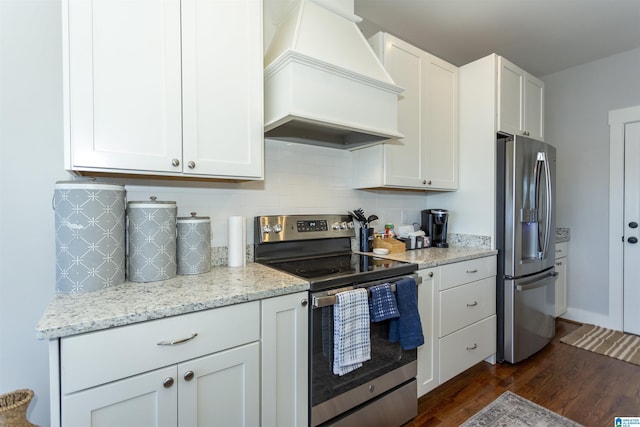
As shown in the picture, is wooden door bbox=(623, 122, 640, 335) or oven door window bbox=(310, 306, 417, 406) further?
wooden door bbox=(623, 122, 640, 335)

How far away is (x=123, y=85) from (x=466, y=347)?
2.56 metres

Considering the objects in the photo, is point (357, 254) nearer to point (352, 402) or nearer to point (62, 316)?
point (352, 402)

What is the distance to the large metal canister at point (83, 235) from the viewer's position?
1.19m

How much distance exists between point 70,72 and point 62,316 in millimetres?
879

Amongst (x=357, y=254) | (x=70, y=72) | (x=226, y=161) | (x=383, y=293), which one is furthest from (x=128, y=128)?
(x=357, y=254)

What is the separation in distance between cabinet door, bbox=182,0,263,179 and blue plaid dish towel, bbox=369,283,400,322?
2.78ft

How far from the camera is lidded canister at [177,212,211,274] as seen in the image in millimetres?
1509

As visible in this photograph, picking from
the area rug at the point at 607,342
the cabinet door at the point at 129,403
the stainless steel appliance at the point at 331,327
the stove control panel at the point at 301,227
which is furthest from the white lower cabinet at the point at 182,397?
the area rug at the point at 607,342

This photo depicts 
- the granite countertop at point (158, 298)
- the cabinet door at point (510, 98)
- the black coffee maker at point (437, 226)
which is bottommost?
the granite countertop at point (158, 298)

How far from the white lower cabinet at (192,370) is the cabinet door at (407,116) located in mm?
1271

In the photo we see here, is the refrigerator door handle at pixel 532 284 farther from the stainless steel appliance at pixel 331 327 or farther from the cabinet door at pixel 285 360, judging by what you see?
the cabinet door at pixel 285 360

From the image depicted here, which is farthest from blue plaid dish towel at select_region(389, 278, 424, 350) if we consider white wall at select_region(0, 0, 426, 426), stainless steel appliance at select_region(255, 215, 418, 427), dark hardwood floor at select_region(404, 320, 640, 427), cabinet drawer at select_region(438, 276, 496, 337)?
white wall at select_region(0, 0, 426, 426)

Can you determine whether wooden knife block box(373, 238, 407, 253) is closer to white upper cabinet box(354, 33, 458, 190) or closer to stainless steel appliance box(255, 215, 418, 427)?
stainless steel appliance box(255, 215, 418, 427)

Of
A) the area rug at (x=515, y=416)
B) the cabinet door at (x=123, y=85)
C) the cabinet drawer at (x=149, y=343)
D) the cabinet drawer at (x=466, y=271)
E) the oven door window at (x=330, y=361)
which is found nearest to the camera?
the cabinet drawer at (x=149, y=343)
